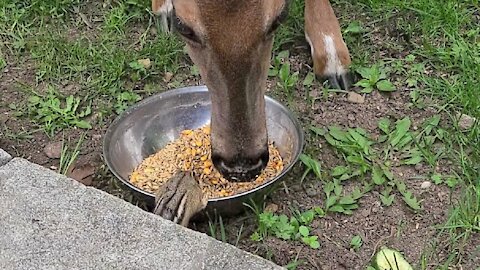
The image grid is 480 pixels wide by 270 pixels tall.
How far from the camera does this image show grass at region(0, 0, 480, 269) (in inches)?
128

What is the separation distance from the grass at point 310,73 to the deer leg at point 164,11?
0.13 feet

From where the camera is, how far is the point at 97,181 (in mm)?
3273

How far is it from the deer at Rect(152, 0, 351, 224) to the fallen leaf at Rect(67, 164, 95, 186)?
57cm

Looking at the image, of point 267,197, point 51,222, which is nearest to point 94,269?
point 51,222

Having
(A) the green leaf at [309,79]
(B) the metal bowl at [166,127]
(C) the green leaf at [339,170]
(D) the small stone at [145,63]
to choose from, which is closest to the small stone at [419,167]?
(C) the green leaf at [339,170]

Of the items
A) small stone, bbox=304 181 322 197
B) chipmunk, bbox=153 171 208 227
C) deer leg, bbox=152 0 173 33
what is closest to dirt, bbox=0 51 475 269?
small stone, bbox=304 181 322 197

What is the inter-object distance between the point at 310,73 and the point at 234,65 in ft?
3.58

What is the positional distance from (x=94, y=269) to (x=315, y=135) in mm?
1298

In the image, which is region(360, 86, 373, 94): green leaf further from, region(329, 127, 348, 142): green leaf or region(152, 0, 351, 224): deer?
region(152, 0, 351, 224): deer

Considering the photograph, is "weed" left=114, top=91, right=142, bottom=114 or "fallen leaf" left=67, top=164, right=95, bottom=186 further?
"weed" left=114, top=91, right=142, bottom=114

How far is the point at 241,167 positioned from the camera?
2.95 metres

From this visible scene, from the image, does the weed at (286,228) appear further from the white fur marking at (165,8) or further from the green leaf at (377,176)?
the white fur marking at (165,8)

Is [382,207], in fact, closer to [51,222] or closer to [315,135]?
[315,135]

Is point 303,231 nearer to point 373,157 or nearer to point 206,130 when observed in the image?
point 373,157
